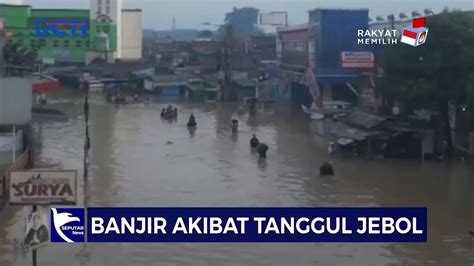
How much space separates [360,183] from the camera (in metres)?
17.7

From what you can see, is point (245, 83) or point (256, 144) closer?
point (256, 144)

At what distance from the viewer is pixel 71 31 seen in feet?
191

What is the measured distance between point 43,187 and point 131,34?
185ft

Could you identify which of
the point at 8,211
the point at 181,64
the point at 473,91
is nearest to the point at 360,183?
the point at 473,91

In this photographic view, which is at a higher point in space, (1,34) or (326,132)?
(1,34)

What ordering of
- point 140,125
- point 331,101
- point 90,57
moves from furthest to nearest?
point 90,57
point 331,101
point 140,125

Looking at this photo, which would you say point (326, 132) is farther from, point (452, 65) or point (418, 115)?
point (452, 65)

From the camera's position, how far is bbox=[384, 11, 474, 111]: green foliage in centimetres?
2078

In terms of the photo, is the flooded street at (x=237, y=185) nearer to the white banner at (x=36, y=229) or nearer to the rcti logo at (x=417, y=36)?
the white banner at (x=36, y=229)

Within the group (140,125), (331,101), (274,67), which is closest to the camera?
(140,125)

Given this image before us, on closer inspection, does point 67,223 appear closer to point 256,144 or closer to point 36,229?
point 36,229

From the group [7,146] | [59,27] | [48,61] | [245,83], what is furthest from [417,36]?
[59,27]

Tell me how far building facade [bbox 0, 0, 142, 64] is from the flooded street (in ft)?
92.1

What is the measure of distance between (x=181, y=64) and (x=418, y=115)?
35.6 meters
